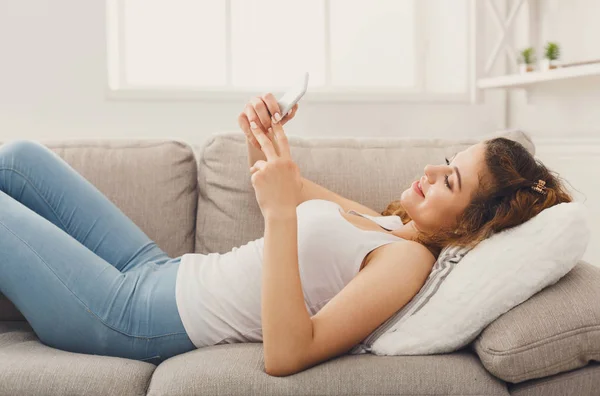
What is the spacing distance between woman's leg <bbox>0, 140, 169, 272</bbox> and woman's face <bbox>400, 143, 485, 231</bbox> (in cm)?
66

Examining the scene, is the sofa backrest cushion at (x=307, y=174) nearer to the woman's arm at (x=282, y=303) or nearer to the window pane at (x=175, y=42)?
the woman's arm at (x=282, y=303)

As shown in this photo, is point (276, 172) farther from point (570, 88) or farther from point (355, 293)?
point (570, 88)

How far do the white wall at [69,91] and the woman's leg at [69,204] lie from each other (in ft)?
3.37

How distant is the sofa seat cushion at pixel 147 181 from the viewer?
1.90 meters

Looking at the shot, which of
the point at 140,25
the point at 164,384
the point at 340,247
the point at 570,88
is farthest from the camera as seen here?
the point at 140,25

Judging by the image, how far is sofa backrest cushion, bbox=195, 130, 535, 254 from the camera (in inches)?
74.0

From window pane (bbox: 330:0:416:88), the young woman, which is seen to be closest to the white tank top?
the young woman

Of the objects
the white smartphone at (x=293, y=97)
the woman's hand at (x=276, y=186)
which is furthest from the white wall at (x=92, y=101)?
the woman's hand at (x=276, y=186)

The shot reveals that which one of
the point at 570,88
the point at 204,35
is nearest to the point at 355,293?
the point at 570,88

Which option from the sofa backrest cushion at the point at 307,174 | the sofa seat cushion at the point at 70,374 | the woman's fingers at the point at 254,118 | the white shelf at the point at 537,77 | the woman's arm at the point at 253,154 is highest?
the white shelf at the point at 537,77

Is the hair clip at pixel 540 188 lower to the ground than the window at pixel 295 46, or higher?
lower

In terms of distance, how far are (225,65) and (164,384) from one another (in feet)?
6.35

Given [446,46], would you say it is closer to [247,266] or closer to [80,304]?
[247,266]

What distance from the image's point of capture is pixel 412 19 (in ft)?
10.2
